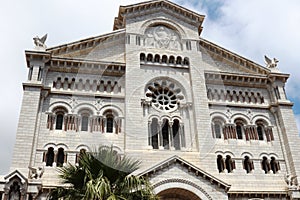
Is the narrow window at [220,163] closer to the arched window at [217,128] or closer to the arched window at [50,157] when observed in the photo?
the arched window at [217,128]

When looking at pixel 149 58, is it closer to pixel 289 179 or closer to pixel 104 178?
pixel 289 179

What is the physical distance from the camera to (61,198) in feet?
41.2

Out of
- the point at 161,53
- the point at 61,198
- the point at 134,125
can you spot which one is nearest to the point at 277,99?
the point at 161,53

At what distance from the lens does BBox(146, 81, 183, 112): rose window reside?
2430cm

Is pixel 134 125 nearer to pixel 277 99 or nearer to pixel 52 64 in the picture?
pixel 52 64

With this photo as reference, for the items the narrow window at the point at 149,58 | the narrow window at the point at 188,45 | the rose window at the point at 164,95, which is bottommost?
the rose window at the point at 164,95

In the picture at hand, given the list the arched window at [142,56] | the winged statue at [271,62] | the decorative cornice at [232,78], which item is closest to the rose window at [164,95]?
the arched window at [142,56]

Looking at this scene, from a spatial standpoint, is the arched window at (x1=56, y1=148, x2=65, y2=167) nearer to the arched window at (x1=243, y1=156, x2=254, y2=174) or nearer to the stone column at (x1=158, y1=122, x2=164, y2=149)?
the stone column at (x1=158, y1=122, x2=164, y2=149)

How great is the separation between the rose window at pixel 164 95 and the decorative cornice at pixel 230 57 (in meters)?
4.87

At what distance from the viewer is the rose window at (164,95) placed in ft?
79.7

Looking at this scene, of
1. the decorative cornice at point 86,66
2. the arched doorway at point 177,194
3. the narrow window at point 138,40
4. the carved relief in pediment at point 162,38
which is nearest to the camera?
the arched doorway at point 177,194

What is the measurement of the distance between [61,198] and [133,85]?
12.5m

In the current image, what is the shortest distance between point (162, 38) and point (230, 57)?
5657 millimetres

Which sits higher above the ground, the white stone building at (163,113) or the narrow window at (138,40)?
the narrow window at (138,40)
